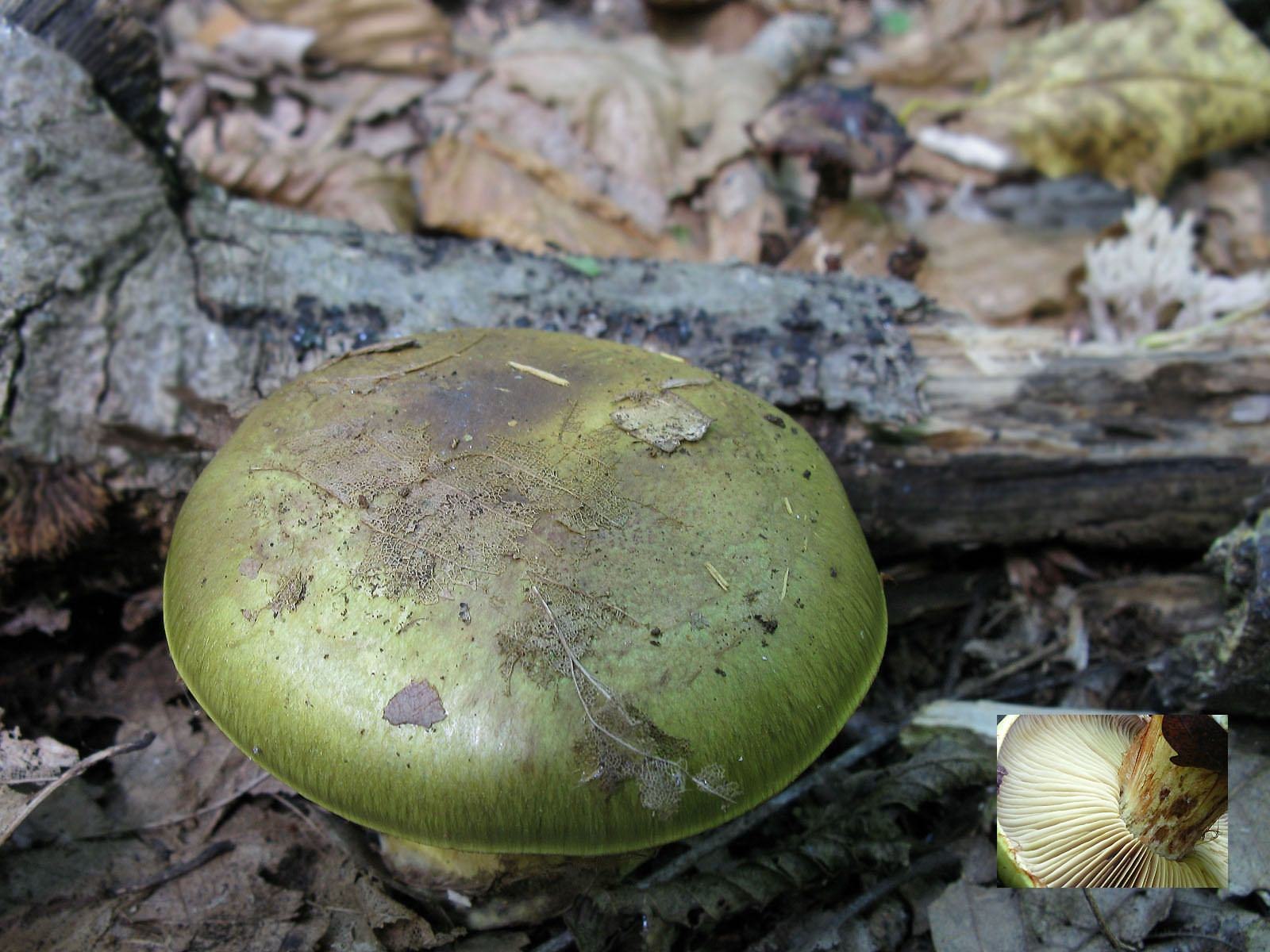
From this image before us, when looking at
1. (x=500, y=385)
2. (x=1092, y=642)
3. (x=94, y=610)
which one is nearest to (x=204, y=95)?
(x=94, y=610)

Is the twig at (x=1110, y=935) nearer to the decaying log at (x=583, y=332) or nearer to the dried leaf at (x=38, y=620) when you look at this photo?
the decaying log at (x=583, y=332)

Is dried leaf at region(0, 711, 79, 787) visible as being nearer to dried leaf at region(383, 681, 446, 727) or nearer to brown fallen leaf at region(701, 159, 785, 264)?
dried leaf at region(383, 681, 446, 727)

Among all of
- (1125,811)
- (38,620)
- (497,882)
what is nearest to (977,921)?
(1125,811)

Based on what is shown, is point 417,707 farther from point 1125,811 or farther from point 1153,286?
point 1153,286

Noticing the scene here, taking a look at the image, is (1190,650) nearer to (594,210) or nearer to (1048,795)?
(1048,795)

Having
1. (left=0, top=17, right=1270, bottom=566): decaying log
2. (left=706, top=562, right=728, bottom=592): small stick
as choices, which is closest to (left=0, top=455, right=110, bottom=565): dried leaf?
(left=0, top=17, right=1270, bottom=566): decaying log

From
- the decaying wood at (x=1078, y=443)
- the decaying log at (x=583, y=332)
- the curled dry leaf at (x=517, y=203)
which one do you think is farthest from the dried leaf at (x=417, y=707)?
the curled dry leaf at (x=517, y=203)
